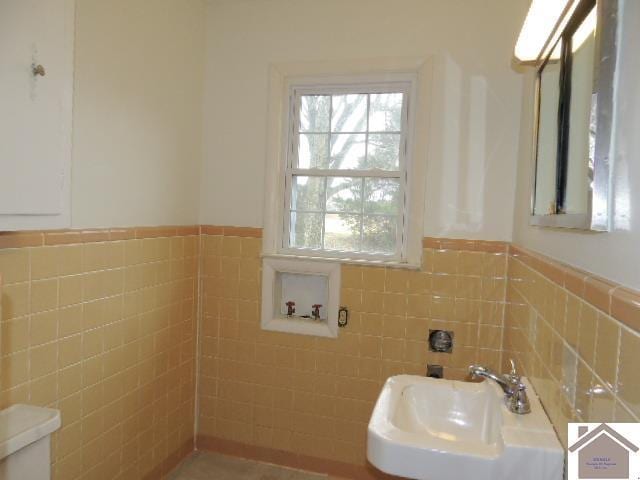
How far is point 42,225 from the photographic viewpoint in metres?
1.54

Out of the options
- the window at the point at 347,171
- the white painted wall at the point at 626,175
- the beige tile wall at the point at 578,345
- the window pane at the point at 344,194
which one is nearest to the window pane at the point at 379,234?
the window at the point at 347,171

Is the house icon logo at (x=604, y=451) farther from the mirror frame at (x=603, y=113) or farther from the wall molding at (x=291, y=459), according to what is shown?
the wall molding at (x=291, y=459)

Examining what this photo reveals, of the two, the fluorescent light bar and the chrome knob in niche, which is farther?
the chrome knob in niche

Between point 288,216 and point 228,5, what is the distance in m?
1.27

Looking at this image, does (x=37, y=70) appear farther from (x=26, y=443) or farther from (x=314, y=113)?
(x=314, y=113)

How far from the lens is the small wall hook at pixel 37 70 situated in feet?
4.51

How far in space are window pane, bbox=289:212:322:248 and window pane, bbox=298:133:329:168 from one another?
0.29 meters

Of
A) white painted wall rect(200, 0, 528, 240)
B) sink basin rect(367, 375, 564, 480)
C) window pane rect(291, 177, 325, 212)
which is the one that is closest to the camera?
sink basin rect(367, 375, 564, 480)

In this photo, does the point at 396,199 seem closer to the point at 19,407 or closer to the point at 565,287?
the point at 565,287

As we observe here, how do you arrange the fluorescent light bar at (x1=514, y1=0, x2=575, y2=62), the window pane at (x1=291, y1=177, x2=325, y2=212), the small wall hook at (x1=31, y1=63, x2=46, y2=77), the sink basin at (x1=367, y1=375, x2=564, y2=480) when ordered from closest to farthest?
the sink basin at (x1=367, y1=375, x2=564, y2=480) → the fluorescent light bar at (x1=514, y1=0, x2=575, y2=62) → the small wall hook at (x1=31, y1=63, x2=46, y2=77) → the window pane at (x1=291, y1=177, x2=325, y2=212)

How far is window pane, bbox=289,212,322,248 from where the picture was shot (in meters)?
2.62

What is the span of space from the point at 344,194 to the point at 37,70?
61.9 inches

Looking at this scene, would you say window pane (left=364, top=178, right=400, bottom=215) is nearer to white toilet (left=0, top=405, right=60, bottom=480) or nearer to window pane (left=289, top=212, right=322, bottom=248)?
window pane (left=289, top=212, right=322, bottom=248)

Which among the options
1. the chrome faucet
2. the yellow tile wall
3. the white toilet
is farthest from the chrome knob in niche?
→ the white toilet
